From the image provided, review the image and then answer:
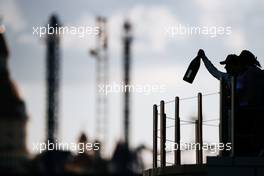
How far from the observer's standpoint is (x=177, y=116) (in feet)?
54.7

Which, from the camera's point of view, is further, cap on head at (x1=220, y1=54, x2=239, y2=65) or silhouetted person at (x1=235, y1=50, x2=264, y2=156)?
cap on head at (x1=220, y1=54, x2=239, y2=65)

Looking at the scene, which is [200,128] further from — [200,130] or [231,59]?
[231,59]

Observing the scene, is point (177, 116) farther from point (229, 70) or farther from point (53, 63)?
point (53, 63)

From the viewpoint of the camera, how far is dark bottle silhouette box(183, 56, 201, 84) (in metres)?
16.6

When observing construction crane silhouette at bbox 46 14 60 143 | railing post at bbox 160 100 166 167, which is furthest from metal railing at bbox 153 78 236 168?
construction crane silhouette at bbox 46 14 60 143

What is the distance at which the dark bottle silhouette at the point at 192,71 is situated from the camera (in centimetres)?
1658

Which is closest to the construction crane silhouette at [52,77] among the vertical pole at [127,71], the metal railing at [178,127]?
the vertical pole at [127,71]

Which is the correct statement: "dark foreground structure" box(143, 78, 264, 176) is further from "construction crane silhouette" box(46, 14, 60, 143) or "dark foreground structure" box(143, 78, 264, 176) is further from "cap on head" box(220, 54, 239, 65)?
"construction crane silhouette" box(46, 14, 60, 143)

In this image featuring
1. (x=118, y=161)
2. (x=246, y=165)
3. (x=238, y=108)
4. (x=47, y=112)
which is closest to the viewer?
(x=246, y=165)

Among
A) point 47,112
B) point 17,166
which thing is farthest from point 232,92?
point 17,166

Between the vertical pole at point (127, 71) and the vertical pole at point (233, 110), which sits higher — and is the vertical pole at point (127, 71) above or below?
above

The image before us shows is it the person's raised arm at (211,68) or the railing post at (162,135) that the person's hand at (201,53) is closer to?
the person's raised arm at (211,68)

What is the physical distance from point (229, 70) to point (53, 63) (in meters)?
123

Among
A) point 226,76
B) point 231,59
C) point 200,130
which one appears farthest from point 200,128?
point 231,59
